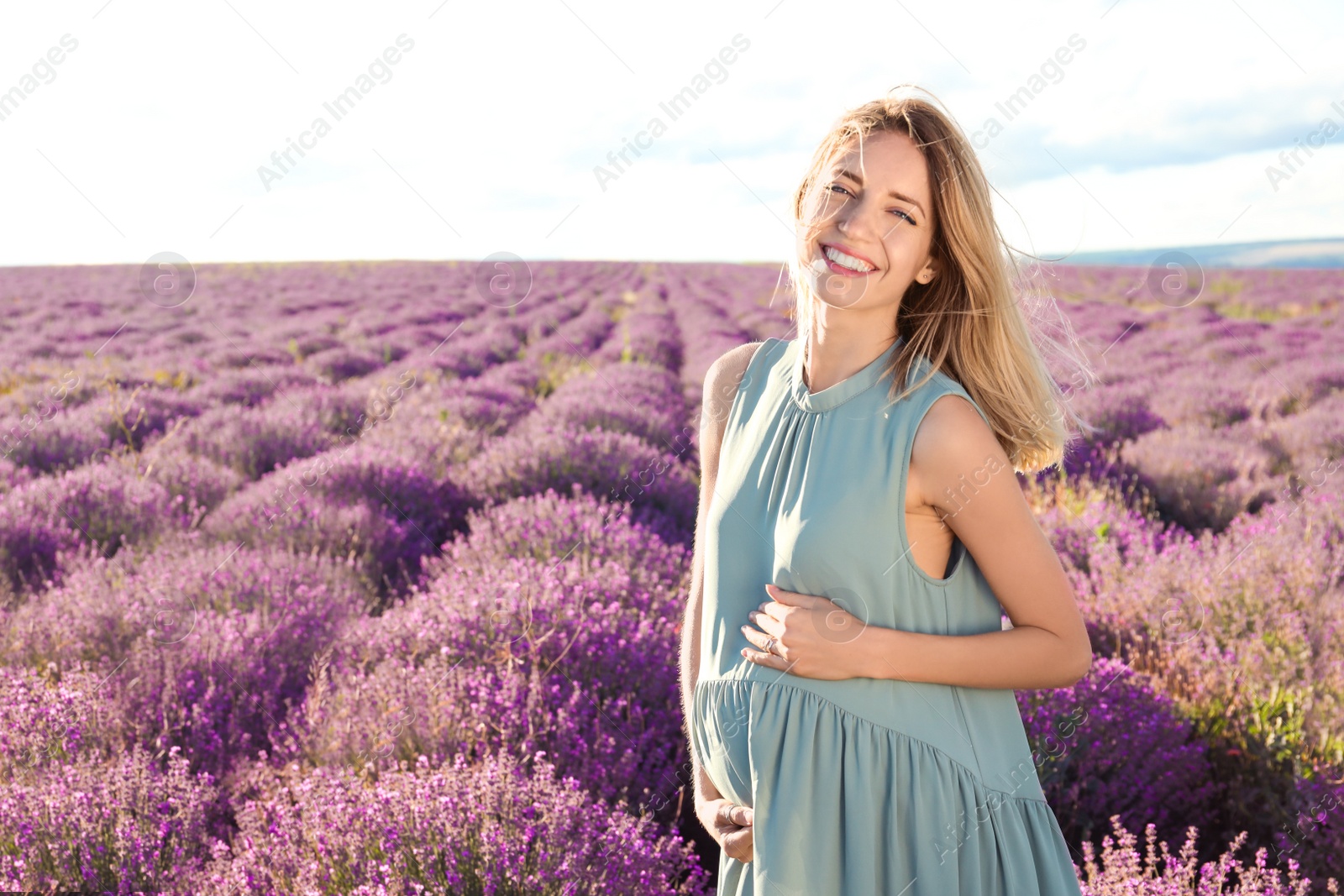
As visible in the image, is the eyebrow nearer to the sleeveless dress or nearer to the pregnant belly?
the sleeveless dress

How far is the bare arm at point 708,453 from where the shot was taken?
5.57ft

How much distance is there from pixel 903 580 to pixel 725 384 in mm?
623

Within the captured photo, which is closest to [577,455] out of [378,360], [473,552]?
[473,552]

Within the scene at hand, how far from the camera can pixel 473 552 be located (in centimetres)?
430

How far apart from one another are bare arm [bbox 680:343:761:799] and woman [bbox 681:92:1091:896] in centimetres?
23

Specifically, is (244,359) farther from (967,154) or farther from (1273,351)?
(1273,351)

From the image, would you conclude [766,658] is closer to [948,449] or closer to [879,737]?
[879,737]

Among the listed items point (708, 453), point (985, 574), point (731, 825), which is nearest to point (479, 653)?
point (708, 453)

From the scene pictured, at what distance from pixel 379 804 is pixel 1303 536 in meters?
4.91

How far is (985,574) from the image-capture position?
1308mm

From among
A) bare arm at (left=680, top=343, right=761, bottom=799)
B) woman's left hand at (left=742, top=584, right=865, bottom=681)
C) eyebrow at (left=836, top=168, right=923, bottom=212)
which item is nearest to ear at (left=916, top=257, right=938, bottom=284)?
eyebrow at (left=836, top=168, right=923, bottom=212)

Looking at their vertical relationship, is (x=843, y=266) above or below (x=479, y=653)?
above

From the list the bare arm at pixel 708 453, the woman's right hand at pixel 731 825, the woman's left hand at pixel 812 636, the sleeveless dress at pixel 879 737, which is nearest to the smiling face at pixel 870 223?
the sleeveless dress at pixel 879 737

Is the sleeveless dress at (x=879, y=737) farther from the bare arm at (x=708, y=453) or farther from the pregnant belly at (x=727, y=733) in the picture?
the bare arm at (x=708, y=453)
